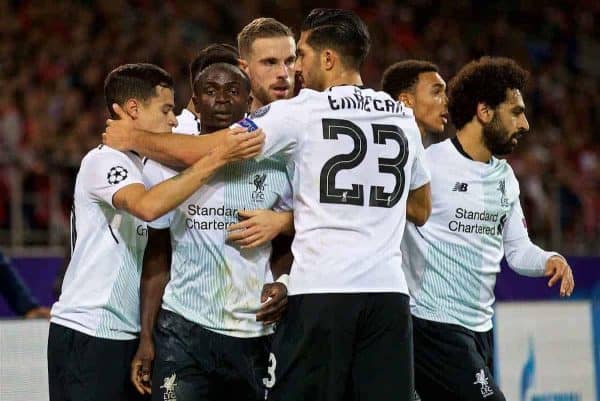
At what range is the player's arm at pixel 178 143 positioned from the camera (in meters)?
4.51

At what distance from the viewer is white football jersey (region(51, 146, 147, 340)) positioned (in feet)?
16.5

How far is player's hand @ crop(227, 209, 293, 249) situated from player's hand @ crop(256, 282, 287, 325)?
0.21 metres

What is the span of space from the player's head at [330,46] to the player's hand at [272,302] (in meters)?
0.89

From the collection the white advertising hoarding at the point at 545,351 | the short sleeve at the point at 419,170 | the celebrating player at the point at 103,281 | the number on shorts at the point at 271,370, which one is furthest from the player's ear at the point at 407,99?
the white advertising hoarding at the point at 545,351

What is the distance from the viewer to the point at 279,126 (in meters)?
4.54

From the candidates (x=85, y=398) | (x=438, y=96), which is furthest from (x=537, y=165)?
(x=85, y=398)

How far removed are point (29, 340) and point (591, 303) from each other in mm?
4879

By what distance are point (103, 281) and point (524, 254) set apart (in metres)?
2.34

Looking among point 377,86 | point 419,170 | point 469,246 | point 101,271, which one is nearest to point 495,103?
point 469,246

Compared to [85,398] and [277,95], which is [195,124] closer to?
[277,95]

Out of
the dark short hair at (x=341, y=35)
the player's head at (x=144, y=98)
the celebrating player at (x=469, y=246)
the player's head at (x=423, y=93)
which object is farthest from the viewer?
the player's head at (x=423, y=93)

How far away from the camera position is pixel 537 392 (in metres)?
8.48

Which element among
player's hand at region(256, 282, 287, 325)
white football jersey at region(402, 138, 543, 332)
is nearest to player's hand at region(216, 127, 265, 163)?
player's hand at region(256, 282, 287, 325)

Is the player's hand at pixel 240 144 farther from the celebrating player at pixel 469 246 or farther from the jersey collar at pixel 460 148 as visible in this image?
the jersey collar at pixel 460 148
